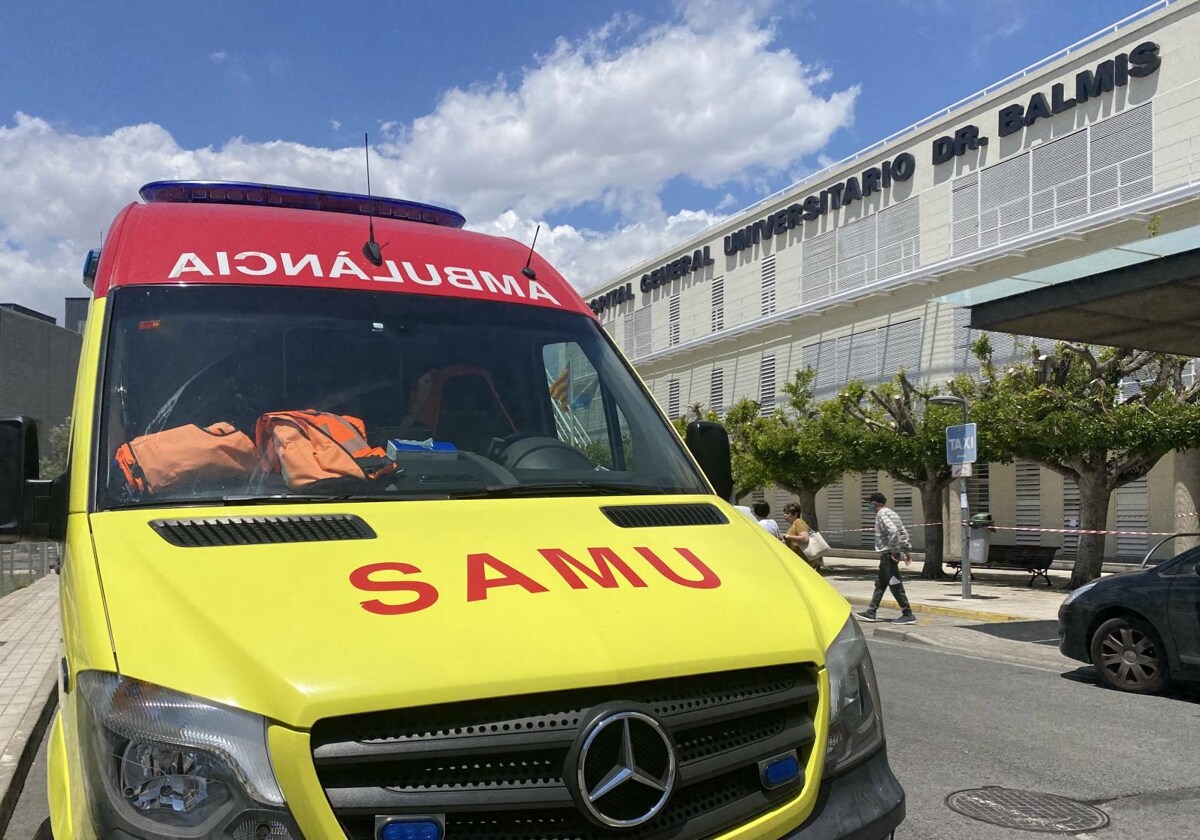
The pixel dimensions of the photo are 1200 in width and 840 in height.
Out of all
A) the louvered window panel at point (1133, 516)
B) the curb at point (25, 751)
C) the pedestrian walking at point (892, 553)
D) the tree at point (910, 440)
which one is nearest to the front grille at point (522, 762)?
the curb at point (25, 751)

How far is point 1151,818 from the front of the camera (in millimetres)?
5066

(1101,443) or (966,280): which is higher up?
(966,280)

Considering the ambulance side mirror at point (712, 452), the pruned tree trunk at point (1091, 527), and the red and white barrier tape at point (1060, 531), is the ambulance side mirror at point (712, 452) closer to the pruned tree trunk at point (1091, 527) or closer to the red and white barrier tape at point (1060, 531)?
the red and white barrier tape at point (1060, 531)

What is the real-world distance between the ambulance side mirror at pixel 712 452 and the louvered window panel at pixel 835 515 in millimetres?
31822

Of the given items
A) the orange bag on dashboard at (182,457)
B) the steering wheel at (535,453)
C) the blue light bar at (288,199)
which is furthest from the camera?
the blue light bar at (288,199)

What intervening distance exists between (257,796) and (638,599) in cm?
96

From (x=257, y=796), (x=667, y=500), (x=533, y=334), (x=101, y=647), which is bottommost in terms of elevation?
(x=257, y=796)

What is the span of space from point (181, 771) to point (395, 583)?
60 centimetres

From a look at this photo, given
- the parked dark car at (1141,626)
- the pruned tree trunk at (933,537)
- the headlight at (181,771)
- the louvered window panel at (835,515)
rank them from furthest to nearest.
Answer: the louvered window panel at (835,515)
the pruned tree trunk at (933,537)
the parked dark car at (1141,626)
the headlight at (181,771)

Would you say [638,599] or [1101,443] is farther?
[1101,443]

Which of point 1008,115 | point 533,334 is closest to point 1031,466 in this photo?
point 1008,115

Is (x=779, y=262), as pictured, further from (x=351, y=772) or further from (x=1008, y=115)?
(x=351, y=772)

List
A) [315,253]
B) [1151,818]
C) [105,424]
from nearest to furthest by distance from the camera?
[105,424] → [315,253] → [1151,818]

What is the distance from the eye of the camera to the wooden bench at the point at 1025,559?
21172mm
